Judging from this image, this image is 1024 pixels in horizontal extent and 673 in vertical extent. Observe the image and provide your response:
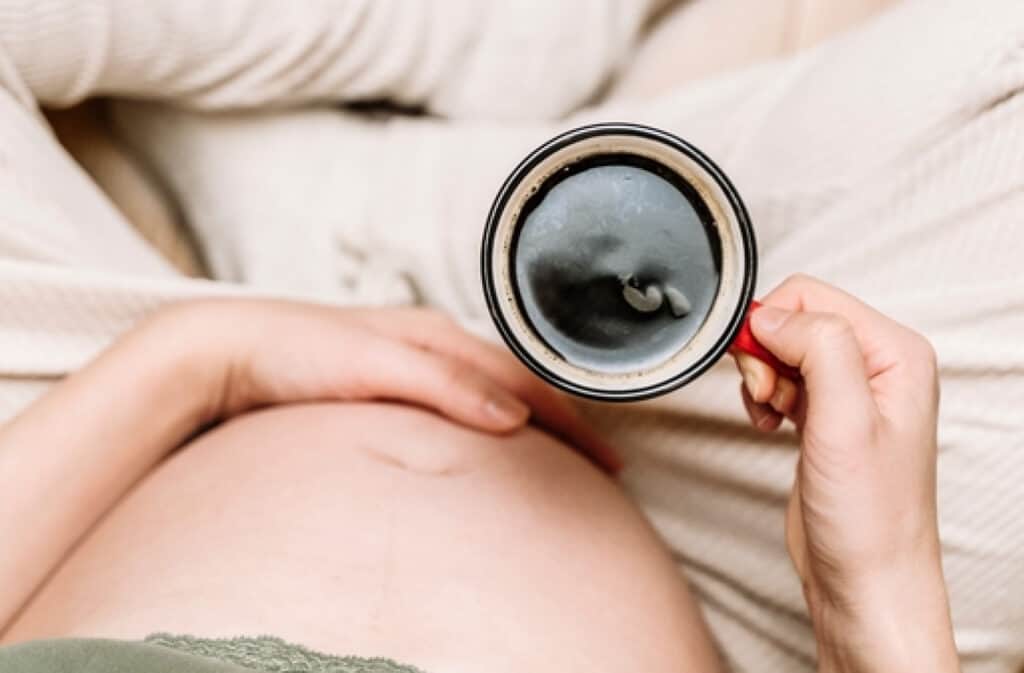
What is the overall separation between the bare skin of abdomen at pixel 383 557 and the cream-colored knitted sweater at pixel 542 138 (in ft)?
0.38

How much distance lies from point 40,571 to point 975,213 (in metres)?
0.71

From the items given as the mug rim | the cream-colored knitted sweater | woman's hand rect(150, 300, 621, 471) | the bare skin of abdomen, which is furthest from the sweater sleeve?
the mug rim

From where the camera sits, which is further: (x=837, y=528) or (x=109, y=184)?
(x=109, y=184)

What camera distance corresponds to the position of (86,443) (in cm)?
78

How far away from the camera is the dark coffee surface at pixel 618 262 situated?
58 centimetres

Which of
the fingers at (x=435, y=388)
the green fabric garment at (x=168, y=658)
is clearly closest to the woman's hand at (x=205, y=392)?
the fingers at (x=435, y=388)

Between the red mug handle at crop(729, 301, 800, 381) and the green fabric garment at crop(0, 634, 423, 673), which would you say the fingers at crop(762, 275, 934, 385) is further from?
the green fabric garment at crop(0, 634, 423, 673)

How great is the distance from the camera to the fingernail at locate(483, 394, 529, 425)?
831 millimetres

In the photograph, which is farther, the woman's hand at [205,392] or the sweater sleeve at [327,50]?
the sweater sleeve at [327,50]

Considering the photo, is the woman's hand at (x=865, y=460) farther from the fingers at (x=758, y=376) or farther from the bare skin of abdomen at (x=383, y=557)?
the bare skin of abdomen at (x=383, y=557)

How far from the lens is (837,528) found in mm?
614

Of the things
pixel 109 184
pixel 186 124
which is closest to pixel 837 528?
pixel 186 124

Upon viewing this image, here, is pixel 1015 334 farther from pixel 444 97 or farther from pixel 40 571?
pixel 40 571

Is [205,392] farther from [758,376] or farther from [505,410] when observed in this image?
[758,376]
